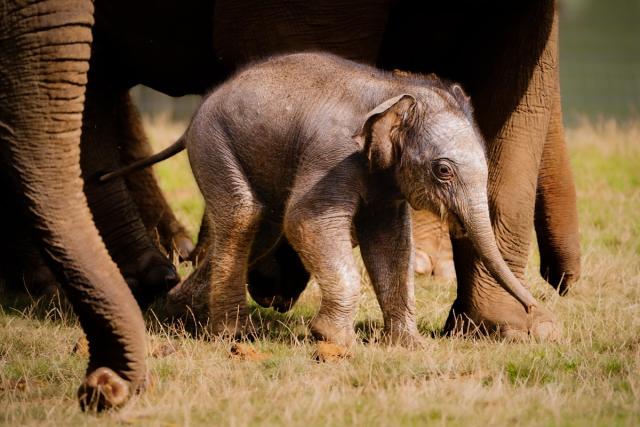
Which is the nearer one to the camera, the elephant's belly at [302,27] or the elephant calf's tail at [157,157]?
the elephant's belly at [302,27]

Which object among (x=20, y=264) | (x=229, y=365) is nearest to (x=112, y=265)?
(x=229, y=365)

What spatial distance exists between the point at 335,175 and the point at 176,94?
2877mm

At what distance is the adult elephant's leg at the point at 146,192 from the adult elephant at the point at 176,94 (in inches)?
0.6

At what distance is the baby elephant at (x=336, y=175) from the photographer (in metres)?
6.82

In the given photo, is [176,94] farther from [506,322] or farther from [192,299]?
[506,322]

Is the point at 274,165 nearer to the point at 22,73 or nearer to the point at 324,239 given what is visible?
the point at 324,239

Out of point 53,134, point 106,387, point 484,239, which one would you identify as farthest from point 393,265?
point 53,134

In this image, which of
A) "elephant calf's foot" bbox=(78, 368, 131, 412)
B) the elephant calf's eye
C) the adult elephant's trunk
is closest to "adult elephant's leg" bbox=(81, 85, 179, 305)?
the elephant calf's eye

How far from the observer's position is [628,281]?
9.30 meters

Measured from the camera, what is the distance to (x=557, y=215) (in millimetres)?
9031

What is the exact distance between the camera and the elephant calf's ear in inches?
269

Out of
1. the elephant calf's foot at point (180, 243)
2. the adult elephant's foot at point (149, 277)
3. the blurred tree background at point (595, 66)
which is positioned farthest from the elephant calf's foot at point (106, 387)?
the blurred tree background at point (595, 66)

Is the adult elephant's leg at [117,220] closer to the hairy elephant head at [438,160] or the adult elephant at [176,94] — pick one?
the adult elephant at [176,94]

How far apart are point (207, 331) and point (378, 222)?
112 centimetres
